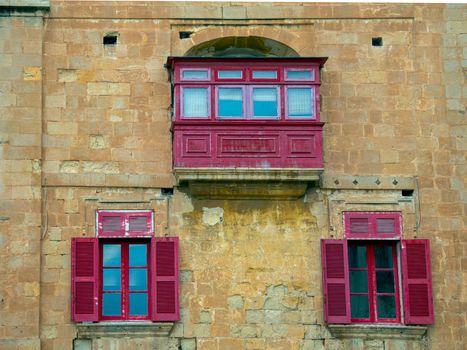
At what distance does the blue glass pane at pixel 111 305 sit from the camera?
29.1 meters

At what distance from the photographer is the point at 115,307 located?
95.5 ft

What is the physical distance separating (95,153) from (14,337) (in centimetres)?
396

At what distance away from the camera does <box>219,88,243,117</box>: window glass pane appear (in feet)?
97.2

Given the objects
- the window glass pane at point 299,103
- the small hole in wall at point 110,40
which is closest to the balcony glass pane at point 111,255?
the small hole in wall at point 110,40

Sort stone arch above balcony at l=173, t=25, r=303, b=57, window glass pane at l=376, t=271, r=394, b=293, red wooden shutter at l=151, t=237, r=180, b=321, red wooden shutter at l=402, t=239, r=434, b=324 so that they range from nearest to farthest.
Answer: red wooden shutter at l=151, t=237, r=180, b=321
red wooden shutter at l=402, t=239, r=434, b=324
window glass pane at l=376, t=271, r=394, b=293
stone arch above balcony at l=173, t=25, r=303, b=57

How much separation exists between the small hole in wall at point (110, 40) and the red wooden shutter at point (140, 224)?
359 cm

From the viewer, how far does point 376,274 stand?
29.7 metres

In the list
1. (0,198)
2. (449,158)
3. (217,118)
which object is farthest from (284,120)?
(0,198)

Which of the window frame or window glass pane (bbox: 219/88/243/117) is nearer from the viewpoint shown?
the window frame

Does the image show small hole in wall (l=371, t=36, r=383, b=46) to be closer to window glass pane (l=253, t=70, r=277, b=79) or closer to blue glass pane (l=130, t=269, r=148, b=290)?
window glass pane (l=253, t=70, r=277, b=79)

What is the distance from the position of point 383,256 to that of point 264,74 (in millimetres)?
4312

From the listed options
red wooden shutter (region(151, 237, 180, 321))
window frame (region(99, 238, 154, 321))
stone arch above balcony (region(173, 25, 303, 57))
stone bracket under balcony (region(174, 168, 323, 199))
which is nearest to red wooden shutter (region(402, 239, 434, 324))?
stone bracket under balcony (region(174, 168, 323, 199))

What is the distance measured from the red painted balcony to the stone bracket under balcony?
0.02 m

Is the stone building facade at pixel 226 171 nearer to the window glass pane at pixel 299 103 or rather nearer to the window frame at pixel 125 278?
the window frame at pixel 125 278
